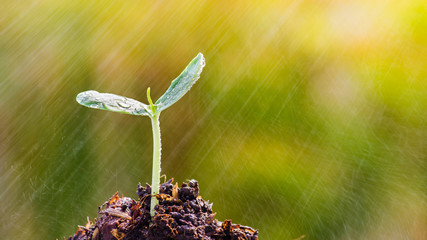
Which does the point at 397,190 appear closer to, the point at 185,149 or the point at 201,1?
the point at 185,149

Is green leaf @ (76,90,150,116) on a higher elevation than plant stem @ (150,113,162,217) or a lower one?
higher

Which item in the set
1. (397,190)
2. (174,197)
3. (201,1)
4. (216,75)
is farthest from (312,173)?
(174,197)

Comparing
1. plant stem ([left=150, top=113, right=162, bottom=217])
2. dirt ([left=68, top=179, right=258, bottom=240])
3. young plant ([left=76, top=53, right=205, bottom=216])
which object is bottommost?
dirt ([left=68, top=179, right=258, bottom=240])

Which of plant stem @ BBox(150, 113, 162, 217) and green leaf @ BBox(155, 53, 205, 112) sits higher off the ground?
green leaf @ BBox(155, 53, 205, 112)
